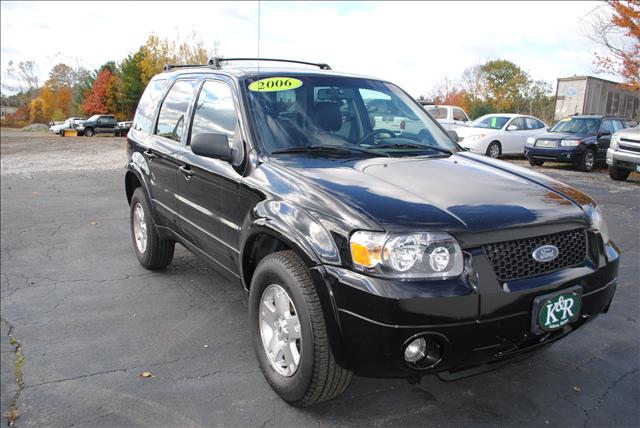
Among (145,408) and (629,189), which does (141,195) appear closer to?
(145,408)

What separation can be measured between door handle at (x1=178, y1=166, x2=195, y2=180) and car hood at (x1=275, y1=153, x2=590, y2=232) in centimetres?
109

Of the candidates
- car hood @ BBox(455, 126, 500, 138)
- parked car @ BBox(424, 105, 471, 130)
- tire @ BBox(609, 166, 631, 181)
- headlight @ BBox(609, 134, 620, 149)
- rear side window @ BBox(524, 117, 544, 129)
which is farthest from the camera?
parked car @ BBox(424, 105, 471, 130)

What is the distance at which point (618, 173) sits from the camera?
1242 centimetres

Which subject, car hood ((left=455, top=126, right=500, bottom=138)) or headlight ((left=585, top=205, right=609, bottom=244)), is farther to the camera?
car hood ((left=455, top=126, right=500, bottom=138))

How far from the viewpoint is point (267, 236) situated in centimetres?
306

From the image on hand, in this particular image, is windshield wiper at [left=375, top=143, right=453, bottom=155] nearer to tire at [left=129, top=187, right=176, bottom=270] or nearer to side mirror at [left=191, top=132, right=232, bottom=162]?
side mirror at [left=191, top=132, right=232, bottom=162]

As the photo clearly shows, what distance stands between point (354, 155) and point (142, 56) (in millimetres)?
54383

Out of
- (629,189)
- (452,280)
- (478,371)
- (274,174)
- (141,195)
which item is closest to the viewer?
(452,280)

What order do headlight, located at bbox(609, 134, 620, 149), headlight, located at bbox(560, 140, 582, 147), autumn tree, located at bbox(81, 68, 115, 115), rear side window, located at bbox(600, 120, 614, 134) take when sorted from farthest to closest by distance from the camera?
autumn tree, located at bbox(81, 68, 115, 115) < rear side window, located at bbox(600, 120, 614, 134) < headlight, located at bbox(560, 140, 582, 147) < headlight, located at bbox(609, 134, 620, 149)

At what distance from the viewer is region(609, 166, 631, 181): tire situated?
40.5ft

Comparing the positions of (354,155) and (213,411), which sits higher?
(354,155)

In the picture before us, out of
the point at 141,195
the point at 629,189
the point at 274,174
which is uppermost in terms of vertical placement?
the point at 274,174

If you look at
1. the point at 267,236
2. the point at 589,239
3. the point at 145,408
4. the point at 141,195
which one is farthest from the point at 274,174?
the point at 141,195

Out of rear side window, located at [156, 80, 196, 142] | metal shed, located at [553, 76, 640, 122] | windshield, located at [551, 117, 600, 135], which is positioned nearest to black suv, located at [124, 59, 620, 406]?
rear side window, located at [156, 80, 196, 142]
